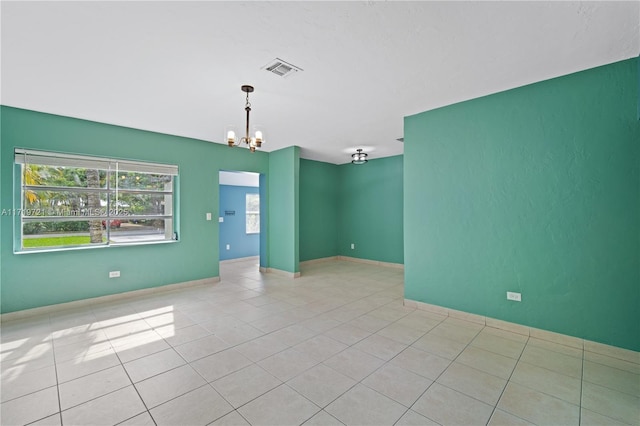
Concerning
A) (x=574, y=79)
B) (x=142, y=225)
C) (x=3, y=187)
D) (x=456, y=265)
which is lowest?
(x=456, y=265)

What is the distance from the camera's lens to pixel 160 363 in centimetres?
258

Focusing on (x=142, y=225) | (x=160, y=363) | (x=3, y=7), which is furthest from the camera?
(x=142, y=225)

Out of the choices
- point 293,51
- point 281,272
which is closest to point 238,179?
point 281,272

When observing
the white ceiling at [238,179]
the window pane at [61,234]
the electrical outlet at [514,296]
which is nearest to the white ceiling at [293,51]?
the window pane at [61,234]

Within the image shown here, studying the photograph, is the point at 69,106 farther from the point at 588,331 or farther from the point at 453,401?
the point at 588,331

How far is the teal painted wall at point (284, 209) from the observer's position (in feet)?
19.6

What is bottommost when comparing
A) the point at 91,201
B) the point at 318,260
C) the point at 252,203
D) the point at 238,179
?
the point at 318,260

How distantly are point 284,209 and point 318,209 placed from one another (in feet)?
5.33

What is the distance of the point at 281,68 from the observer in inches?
106

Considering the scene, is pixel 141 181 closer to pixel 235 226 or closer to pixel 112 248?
pixel 112 248

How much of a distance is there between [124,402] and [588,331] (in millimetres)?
4140

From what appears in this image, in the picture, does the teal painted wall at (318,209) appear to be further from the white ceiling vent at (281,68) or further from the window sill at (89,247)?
the white ceiling vent at (281,68)

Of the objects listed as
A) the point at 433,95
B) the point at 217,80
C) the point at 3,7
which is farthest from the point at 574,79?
the point at 3,7

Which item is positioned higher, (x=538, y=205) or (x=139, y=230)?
(x=538, y=205)
